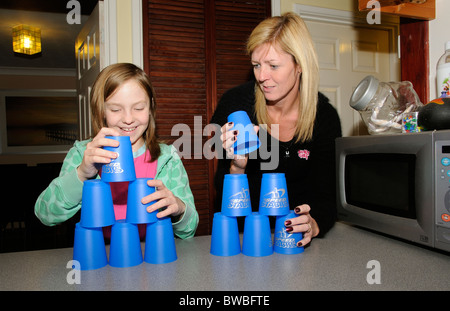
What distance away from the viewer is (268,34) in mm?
1155

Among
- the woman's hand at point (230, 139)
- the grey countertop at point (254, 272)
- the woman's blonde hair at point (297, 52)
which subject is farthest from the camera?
the woman's blonde hair at point (297, 52)

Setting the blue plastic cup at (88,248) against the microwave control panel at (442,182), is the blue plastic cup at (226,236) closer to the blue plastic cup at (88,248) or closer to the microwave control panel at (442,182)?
the blue plastic cup at (88,248)

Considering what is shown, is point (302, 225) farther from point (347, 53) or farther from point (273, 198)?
point (347, 53)

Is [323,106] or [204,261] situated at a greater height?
[323,106]

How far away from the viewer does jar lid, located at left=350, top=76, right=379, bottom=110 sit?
109cm

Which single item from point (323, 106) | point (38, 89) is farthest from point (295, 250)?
point (38, 89)

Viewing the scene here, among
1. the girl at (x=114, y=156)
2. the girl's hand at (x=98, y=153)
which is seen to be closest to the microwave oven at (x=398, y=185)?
the girl at (x=114, y=156)

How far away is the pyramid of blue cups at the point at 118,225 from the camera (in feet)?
2.38

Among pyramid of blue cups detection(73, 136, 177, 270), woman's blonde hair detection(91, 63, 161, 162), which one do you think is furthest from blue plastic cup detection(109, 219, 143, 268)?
woman's blonde hair detection(91, 63, 161, 162)

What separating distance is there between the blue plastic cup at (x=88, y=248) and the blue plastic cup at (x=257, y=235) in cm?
33

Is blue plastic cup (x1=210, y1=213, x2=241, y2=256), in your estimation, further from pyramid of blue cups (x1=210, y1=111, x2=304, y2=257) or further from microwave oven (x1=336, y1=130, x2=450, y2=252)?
microwave oven (x1=336, y1=130, x2=450, y2=252)

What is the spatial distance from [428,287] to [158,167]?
2.55ft

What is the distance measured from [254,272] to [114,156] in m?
0.38

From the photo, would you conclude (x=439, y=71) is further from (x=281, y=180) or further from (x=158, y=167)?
(x=158, y=167)
